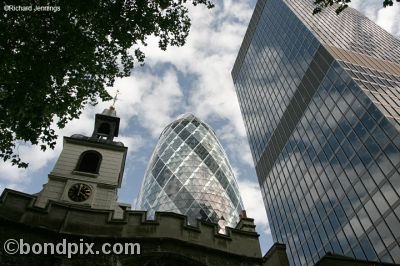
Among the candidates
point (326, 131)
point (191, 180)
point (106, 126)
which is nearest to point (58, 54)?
point (106, 126)

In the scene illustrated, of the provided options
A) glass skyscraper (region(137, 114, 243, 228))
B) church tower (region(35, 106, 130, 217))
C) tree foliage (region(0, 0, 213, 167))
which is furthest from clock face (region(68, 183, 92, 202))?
glass skyscraper (region(137, 114, 243, 228))

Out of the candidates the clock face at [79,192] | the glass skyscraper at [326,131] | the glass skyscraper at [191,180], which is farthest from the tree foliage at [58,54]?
the glass skyscraper at [191,180]

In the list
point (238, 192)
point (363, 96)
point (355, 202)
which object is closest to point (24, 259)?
point (355, 202)

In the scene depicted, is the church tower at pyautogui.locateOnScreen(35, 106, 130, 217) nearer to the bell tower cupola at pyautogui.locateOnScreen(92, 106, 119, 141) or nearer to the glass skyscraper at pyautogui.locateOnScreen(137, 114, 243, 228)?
the bell tower cupola at pyautogui.locateOnScreen(92, 106, 119, 141)

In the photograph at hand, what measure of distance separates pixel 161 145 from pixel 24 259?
213 ft

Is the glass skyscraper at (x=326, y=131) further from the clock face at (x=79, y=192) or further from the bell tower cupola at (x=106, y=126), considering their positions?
the bell tower cupola at (x=106, y=126)

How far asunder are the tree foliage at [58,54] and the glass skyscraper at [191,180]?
44.3m

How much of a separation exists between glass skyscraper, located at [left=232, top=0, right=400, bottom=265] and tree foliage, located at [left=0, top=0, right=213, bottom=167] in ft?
72.8

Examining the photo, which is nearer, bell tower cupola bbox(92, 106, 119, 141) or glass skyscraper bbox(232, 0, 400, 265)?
bell tower cupola bbox(92, 106, 119, 141)

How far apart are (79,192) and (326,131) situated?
2766cm

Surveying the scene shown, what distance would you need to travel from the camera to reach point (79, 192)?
1719 centimetres

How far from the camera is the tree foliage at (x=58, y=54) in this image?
10.5 meters

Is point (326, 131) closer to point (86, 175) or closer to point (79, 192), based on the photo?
point (86, 175)

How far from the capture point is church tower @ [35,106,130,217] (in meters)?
17.0
